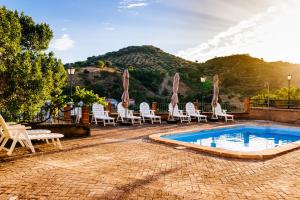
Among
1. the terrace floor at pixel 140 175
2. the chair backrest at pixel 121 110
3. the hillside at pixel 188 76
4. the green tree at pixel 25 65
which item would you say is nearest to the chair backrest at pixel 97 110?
the chair backrest at pixel 121 110

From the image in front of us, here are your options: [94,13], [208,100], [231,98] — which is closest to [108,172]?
[94,13]

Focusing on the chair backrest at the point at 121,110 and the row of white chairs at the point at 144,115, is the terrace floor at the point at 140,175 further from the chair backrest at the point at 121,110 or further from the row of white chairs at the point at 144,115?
the chair backrest at the point at 121,110

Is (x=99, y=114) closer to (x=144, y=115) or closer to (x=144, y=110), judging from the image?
(x=144, y=115)

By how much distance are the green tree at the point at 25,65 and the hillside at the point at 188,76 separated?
104 ft

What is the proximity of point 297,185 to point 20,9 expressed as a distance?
7.80 m

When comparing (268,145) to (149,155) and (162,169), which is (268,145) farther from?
Result: (162,169)

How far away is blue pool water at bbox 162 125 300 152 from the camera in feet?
34.2

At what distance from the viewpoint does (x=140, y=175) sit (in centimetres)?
520

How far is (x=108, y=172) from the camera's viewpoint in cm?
534

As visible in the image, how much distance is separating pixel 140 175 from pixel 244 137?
8401mm

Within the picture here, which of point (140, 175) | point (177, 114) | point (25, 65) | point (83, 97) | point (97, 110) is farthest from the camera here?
point (177, 114)

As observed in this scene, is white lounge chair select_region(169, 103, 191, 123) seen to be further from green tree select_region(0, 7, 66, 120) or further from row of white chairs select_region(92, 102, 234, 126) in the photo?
green tree select_region(0, 7, 66, 120)

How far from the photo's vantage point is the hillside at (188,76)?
4375 centimetres

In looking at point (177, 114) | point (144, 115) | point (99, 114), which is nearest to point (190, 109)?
point (177, 114)
